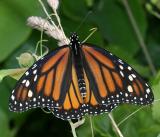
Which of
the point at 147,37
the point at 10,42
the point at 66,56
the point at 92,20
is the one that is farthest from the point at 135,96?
the point at 147,37

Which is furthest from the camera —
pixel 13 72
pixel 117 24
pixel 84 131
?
pixel 117 24

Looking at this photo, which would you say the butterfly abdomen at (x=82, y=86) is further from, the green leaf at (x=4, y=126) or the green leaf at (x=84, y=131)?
the green leaf at (x=4, y=126)

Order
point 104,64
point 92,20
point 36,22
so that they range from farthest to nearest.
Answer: point 92,20
point 104,64
point 36,22

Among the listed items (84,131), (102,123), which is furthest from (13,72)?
(84,131)

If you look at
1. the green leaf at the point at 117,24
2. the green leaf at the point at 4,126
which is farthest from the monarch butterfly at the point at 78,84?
the green leaf at the point at 117,24

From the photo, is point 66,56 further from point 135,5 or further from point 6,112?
point 135,5

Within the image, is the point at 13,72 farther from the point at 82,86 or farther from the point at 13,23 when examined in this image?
the point at 13,23
